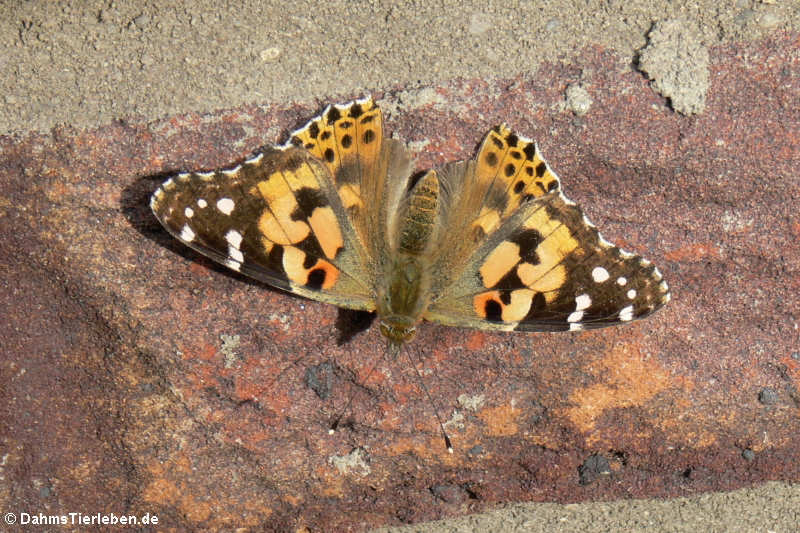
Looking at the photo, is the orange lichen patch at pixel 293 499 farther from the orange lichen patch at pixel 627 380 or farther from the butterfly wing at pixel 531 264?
the orange lichen patch at pixel 627 380

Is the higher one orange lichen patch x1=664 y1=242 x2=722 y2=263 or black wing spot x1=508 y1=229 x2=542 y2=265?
black wing spot x1=508 y1=229 x2=542 y2=265

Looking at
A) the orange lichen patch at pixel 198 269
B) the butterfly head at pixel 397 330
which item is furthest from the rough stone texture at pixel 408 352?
the butterfly head at pixel 397 330

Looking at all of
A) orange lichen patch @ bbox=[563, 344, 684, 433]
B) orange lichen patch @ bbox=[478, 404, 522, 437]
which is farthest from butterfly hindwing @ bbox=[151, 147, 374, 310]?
orange lichen patch @ bbox=[563, 344, 684, 433]

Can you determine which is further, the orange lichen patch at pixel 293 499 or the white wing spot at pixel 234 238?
the orange lichen patch at pixel 293 499

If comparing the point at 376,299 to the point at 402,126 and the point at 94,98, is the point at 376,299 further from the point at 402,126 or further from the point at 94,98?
the point at 94,98

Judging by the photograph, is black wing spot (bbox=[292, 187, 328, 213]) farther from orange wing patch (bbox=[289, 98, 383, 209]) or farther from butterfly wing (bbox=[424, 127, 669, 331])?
butterfly wing (bbox=[424, 127, 669, 331])

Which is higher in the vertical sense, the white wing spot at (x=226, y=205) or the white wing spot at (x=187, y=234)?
the white wing spot at (x=226, y=205)

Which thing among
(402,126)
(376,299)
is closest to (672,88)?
(402,126)
